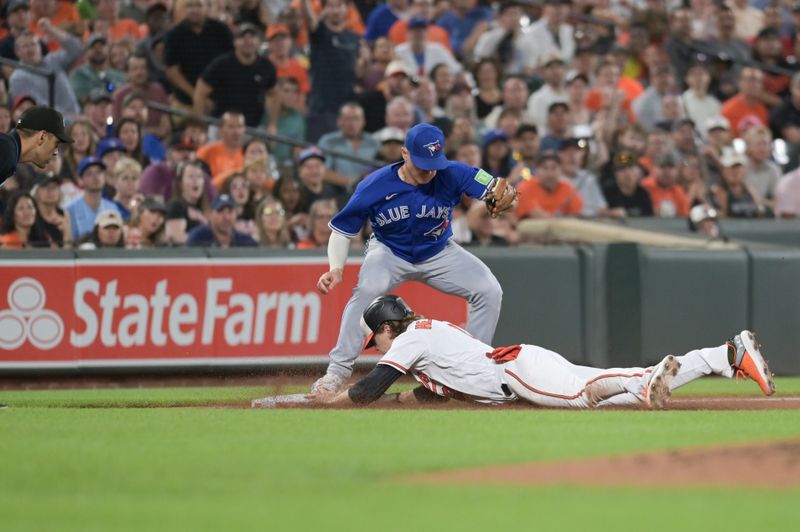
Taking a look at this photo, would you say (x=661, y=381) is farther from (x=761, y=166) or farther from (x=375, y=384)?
(x=761, y=166)

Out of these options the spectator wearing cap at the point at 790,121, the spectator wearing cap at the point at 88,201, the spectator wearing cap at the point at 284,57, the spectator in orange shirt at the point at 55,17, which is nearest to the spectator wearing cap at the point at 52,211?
the spectator wearing cap at the point at 88,201

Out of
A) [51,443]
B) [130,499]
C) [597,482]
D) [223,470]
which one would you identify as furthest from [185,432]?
[597,482]

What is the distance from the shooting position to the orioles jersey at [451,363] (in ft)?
29.2

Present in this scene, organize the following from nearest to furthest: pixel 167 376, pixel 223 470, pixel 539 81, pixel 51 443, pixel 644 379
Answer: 1. pixel 223 470
2. pixel 51 443
3. pixel 644 379
4. pixel 167 376
5. pixel 539 81

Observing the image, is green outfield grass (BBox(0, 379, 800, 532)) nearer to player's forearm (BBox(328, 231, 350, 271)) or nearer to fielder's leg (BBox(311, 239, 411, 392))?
fielder's leg (BBox(311, 239, 411, 392))

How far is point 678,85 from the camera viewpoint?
18953 mm

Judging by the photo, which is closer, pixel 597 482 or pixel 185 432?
pixel 597 482

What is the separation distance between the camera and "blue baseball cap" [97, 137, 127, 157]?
1381 centimetres

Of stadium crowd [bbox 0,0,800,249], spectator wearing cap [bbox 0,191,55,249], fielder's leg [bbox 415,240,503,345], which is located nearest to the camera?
fielder's leg [bbox 415,240,503,345]

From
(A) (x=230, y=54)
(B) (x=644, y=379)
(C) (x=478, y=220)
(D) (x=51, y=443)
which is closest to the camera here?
(D) (x=51, y=443)

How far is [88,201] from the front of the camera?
43.5 ft

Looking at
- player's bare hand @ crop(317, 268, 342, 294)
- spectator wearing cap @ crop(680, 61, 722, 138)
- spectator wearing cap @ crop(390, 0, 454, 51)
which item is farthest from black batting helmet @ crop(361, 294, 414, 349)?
spectator wearing cap @ crop(680, 61, 722, 138)

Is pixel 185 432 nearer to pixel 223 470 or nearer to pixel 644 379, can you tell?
pixel 223 470

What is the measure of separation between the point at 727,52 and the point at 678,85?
1001 millimetres
